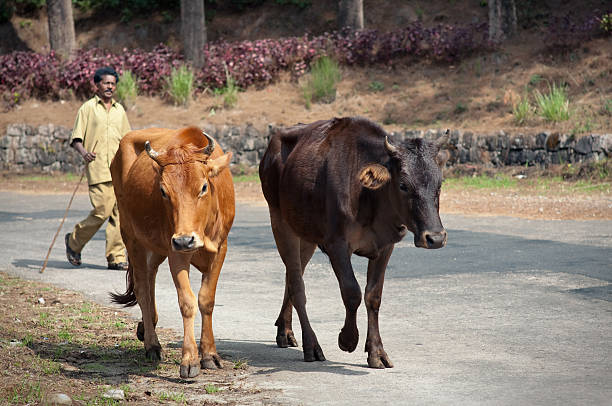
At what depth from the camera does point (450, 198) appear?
18.0 metres

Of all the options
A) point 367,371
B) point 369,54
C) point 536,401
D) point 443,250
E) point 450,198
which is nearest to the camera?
point 536,401

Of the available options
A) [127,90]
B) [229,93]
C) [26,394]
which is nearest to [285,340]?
[26,394]

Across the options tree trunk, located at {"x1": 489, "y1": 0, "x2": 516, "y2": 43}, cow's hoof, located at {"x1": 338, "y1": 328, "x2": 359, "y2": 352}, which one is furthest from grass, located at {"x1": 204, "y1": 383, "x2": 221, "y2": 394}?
tree trunk, located at {"x1": 489, "y1": 0, "x2": 516, "y2": 43}

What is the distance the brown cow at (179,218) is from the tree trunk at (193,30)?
20.8 metres

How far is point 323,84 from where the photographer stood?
25.9 m

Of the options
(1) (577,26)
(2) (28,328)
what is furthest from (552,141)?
(2) (28,328)

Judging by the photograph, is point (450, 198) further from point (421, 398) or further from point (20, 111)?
point (20, 111)

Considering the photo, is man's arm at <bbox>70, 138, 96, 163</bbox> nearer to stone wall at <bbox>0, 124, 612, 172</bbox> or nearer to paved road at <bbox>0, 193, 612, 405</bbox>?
paved road at <bbox>0, 193, 612, 405</bbox>

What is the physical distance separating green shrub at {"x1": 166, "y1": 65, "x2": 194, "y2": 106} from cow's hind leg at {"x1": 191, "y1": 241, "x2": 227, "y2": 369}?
20.1 meters

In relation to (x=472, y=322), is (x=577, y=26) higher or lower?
higher

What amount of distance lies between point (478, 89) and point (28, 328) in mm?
19163

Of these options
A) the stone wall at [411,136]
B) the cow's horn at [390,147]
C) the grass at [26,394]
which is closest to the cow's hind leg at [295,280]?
the cow's horn at [390,147]

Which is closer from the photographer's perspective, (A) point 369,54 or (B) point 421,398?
(B) point 421,398

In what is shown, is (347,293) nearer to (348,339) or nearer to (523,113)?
(348,339)
